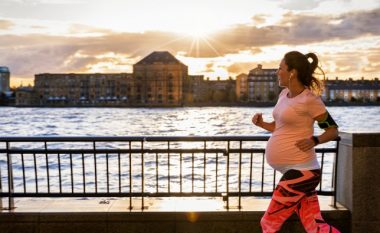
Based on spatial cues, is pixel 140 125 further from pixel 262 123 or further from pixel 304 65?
pixel 304 65

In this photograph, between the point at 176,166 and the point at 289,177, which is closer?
the point at 289,177

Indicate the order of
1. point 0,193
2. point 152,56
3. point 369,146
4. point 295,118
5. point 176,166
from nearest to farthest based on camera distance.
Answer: point 295,118
point 369,146
point 0,193
point 176,166
point 152,56

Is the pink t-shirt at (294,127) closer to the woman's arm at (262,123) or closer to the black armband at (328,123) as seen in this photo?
the black armband at (328,123)

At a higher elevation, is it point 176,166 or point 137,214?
point 137,214

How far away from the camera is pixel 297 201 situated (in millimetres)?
4531

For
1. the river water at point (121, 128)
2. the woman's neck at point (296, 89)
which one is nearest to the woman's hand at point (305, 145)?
the woman's neck at point (296, 89)

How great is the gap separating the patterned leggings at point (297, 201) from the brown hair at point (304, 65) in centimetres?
78

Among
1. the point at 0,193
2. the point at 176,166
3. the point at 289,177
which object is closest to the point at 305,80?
the point at 289,177

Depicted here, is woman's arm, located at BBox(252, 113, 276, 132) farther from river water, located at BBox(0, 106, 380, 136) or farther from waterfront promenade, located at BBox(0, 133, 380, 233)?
river water, located at BBox(0, 106, 380, 136)

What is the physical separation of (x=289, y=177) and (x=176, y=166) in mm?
27116

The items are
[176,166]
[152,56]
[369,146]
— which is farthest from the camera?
[152,56]

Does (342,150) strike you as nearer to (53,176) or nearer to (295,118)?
(295,118)

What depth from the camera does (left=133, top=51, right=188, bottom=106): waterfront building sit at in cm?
18862

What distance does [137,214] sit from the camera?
247 inches
